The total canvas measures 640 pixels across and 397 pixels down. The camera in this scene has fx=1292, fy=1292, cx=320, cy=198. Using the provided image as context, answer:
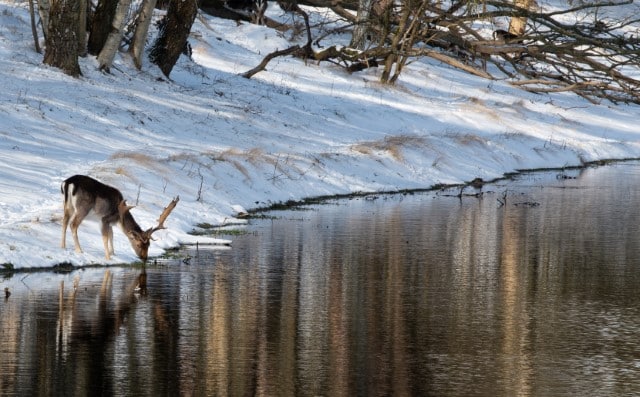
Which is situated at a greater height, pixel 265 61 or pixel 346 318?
pixel 265 61

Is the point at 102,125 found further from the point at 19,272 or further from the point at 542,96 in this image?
the point at 542,96

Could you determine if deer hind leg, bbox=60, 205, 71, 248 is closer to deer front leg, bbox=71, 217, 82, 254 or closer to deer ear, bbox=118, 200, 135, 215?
deer front leg, bbox=71, 217, 82, 254

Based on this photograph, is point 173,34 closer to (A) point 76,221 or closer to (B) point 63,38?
(B) point 63,38

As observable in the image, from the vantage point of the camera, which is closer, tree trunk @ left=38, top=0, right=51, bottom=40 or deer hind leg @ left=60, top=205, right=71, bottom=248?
deer hind leg @ left=60, top=205, right=71, bottom=248

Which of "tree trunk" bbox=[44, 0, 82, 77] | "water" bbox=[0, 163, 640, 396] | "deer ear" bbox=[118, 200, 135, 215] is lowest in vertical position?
"water" bbox=[0, 163, 640, 396]

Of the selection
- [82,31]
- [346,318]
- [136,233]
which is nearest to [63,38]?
[82,31]

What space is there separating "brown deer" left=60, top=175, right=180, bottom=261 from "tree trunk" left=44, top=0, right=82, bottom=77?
11.9 meters

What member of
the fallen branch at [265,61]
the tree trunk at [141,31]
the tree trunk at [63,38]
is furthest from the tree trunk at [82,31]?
the fallen branch at [265,61]

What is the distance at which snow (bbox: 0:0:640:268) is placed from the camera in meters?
19.6

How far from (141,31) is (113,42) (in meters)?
1.54

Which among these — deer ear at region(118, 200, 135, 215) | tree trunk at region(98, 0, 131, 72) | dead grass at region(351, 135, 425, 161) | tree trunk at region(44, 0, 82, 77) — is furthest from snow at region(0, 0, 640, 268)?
deer ear at region(118, 200, 135, 215)

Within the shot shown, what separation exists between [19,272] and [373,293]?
4.04 meters

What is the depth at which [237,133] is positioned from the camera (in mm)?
28188

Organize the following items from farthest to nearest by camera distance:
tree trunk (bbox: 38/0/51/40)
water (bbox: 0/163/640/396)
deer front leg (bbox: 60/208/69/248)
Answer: tree trunk (bbox: 38/0/51/40), deer front leg (bbox: 60/208/69/248), water (bbox: 0/163/640/396)
